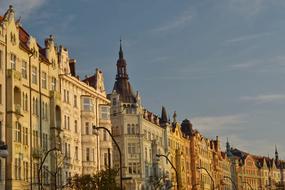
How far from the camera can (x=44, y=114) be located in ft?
229

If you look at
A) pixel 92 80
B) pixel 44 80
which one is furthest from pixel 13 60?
pixel 92 80

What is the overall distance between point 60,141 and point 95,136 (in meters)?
11.6

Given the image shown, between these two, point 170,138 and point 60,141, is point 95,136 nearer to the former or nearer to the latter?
point 60,141

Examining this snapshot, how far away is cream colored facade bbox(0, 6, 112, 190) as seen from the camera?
200ft

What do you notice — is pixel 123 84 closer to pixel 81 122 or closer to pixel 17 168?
pixel 81 122

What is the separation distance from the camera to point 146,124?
10662 cm

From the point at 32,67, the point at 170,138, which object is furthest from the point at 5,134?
the point at 170,138

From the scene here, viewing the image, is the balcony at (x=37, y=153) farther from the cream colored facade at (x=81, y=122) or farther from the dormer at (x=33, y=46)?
→ the dormer at (x=33, y=46)

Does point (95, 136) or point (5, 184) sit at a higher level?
point (95, 136)

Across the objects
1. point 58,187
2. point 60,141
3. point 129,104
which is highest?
point 129,104

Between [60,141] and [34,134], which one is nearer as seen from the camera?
[34,134]

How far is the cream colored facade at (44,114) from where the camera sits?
60875 mm

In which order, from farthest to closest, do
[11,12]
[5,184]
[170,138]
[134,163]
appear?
[170,138] < [134,163] < [11,12] < [5,184]

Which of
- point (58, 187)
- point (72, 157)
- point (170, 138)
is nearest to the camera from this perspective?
point (58, 187)
